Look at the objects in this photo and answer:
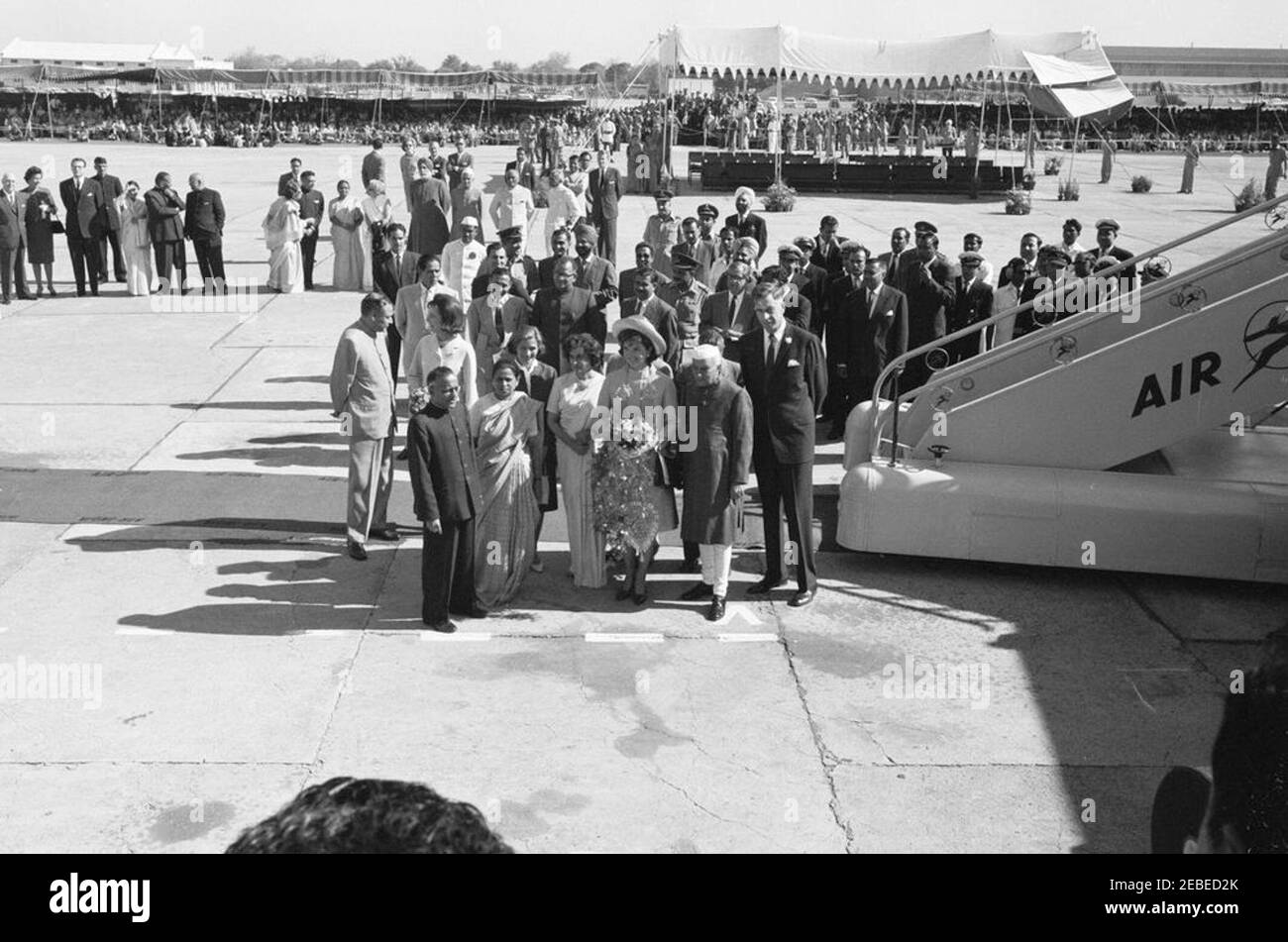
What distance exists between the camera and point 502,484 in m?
8.51

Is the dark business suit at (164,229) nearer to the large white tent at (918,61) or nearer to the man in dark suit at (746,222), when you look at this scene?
the man in dark suit at (746,222)

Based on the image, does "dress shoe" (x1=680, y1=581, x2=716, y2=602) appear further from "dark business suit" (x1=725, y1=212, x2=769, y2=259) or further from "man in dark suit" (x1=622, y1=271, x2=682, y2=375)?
"dark business suit" (x1=725, y1=212, x2=769, y2=259)

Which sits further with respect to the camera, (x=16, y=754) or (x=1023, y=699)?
(x=1023, y=699)

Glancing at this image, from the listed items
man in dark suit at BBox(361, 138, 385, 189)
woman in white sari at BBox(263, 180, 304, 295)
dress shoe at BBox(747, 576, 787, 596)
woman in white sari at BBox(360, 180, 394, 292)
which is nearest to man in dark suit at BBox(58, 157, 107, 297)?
woman in white sari at BBox(263, 180, 304, 295)

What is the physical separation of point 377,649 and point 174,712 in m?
1.22

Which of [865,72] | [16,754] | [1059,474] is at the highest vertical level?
[865,72]

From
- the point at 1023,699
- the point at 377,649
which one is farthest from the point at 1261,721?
the point at 377,649

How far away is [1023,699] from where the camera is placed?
7.24 meters

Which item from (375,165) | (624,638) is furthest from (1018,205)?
(624,638)

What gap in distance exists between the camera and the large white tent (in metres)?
28.4

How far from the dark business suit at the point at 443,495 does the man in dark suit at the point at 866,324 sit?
462 cm

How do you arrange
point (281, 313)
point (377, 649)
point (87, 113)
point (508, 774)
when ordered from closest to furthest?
point (508, 774) < point (377, 649) < point (281, 313) < point (87, 113)

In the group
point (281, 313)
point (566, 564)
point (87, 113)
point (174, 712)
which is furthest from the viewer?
point (87, 113)

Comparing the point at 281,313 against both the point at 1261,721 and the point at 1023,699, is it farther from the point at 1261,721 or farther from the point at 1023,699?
the point at 1261,721
